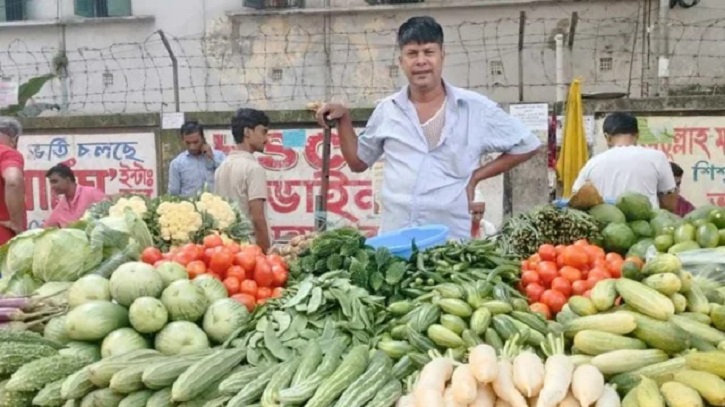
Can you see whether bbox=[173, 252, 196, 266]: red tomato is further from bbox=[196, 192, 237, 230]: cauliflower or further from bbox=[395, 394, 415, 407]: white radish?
bbox=[395, 394, 415, 407]: white radish

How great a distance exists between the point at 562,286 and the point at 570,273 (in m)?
0.11

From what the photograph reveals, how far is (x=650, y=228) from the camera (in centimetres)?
416

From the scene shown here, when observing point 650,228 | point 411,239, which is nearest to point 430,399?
point 411,239

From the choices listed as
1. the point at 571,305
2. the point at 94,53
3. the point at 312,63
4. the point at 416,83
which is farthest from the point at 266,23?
the point at 571,305

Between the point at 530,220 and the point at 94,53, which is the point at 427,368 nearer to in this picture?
the point at 530,220

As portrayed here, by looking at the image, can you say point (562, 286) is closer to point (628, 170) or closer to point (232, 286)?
point (232, 286)

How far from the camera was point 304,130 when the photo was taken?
9.08 metres

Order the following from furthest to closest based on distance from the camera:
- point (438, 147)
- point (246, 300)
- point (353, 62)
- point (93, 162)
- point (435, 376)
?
point (353, 62) < point (93, 162) < point (438, 147) < point (246, 300) < point (435, 376)

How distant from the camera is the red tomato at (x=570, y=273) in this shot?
3451mm

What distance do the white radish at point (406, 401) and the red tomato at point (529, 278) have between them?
1102 millimetres

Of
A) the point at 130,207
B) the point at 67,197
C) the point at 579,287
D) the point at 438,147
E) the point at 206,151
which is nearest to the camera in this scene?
the point at 579,287

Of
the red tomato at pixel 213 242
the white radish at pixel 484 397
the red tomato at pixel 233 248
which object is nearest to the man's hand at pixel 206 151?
the red tomato at pixel 213 242

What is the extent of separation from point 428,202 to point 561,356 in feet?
6.40

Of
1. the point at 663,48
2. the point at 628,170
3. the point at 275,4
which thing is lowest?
the point at 628,170
